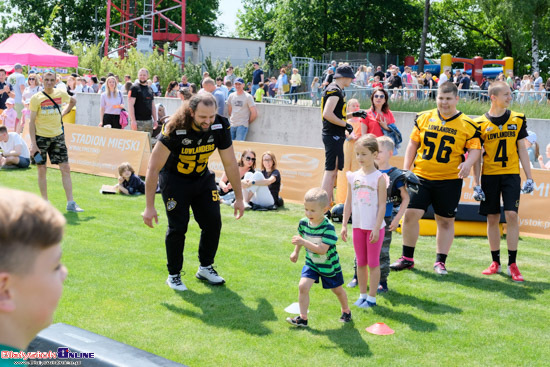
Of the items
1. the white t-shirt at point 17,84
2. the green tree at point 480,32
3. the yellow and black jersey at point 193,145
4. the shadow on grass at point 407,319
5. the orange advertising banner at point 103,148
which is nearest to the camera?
the shadow on grass at point 407,319

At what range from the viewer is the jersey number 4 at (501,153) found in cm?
761

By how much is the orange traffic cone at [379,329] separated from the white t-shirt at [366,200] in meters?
0.96

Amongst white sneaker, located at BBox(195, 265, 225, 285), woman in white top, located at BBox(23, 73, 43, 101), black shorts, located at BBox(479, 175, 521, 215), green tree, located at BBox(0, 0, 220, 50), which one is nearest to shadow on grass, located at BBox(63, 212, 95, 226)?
white sneaker, located at BBox(195, 265, 225, 285)

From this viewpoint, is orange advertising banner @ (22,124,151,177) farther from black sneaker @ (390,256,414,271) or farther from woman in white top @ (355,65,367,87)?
woman in white top @ (355,65,367,87)

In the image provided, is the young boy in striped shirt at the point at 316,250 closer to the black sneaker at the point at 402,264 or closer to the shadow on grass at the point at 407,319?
the shadow on grass at the point at 407,319

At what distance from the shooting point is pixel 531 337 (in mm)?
5770

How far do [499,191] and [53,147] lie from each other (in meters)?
6.50

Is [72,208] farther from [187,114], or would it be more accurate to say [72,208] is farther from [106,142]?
[187,114]

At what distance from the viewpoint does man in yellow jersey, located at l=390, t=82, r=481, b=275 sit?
7.43 meters

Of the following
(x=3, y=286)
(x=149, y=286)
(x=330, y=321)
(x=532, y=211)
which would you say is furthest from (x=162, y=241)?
(x=3, y=286)

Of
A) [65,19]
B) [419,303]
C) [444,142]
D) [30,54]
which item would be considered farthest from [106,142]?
[65,19]

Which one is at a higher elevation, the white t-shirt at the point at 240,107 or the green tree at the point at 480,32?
the green tree at the point at 480,32

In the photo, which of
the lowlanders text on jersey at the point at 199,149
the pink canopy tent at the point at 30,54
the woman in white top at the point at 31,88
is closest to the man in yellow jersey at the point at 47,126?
the lowlanders text on jersey at the point at 199,149

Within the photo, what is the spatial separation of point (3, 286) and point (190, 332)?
4325 mm
